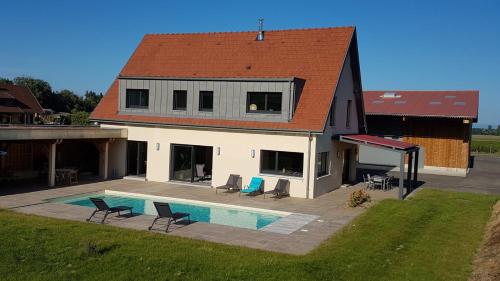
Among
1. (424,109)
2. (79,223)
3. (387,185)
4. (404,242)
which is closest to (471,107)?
(424,109)

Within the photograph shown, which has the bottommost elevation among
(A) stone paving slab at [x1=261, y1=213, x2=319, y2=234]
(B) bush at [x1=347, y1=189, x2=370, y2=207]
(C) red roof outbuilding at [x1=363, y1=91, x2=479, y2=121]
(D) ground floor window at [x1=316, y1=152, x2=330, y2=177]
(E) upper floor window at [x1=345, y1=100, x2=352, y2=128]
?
(A) stone paving slab at [x1=261, y1=213, x2=319, y2=234]

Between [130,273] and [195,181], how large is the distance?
1264 centimetres

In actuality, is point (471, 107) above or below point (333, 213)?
above

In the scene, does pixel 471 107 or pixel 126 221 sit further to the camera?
pixel 471 107

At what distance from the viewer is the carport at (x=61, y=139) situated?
17.0 metres

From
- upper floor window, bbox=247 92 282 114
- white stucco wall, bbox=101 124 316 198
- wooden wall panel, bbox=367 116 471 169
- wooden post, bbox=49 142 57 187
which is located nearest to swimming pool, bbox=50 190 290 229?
wooden post, bbox=49 142 57 187

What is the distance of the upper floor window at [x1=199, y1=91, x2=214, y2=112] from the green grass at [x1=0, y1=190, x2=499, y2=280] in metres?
9.82

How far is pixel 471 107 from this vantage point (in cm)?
3083

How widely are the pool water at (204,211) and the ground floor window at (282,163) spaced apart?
142 inches

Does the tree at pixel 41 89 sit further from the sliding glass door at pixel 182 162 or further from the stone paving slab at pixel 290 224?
the stone paving slab at pixel 290 224

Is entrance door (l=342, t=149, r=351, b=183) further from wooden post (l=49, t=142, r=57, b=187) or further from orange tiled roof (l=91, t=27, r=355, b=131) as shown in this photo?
wooden post (l=49, t=142, r=57, b=187)

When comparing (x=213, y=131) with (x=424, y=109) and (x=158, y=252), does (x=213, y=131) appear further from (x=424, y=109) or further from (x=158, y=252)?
(x=424, y=109)

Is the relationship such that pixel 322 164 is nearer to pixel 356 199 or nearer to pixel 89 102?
pixel 356 199

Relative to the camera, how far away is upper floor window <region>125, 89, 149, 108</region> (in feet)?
74.2
